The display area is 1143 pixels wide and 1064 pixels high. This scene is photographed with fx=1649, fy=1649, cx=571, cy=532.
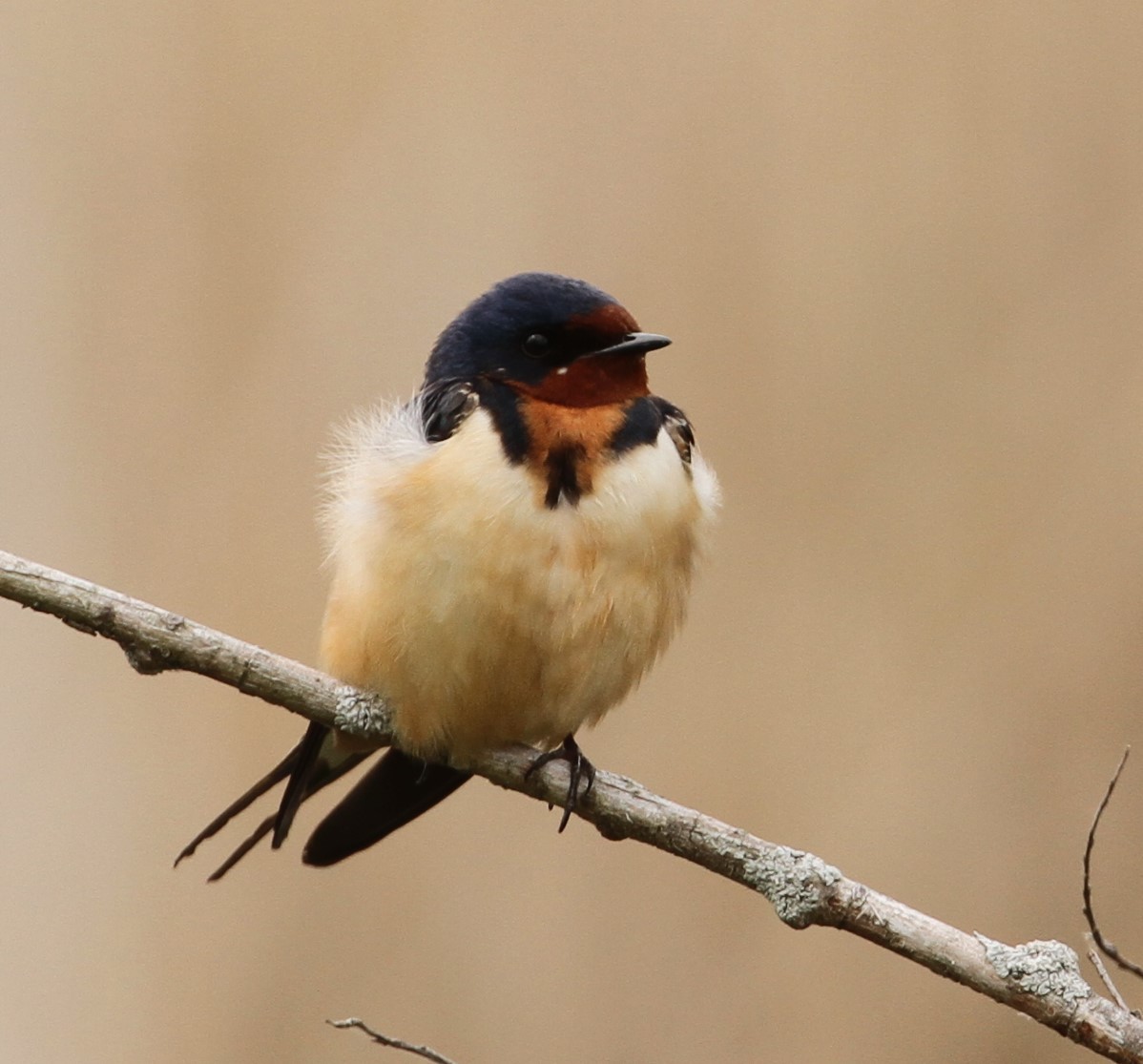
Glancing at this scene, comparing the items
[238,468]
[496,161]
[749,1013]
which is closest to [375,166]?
[496,161]

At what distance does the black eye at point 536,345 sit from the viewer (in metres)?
2.45

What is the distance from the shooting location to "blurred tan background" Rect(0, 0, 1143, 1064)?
3.20 meters

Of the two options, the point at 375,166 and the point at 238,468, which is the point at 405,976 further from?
the point at 375,166

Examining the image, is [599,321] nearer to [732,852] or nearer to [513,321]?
[513,321]

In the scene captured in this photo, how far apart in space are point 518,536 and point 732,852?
53cm

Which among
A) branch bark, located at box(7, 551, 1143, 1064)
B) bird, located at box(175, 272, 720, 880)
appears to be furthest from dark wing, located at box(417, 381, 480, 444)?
branch bark, located at box(7, 551, 1143, 1064)

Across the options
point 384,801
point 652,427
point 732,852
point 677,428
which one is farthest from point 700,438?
point 732,852

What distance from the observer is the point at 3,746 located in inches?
129

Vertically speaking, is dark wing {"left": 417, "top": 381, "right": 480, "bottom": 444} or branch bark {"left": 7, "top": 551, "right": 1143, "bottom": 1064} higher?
dark wing {"left": 417, "top": 381, "right": 480, "bottom": 444}

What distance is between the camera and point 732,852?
2.05 metres

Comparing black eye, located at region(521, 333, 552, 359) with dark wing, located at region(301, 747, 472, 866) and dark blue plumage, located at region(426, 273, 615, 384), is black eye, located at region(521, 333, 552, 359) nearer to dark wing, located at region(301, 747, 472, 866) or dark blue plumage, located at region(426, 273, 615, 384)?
dark blue plumage, located at region(426, 273, 615, 384)

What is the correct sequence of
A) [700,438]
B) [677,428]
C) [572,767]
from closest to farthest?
[572,767]
[677,428]
[700,438]

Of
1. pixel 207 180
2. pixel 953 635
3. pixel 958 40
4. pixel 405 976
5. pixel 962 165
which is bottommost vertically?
pixel 405 976

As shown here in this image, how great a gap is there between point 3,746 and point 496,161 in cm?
156
